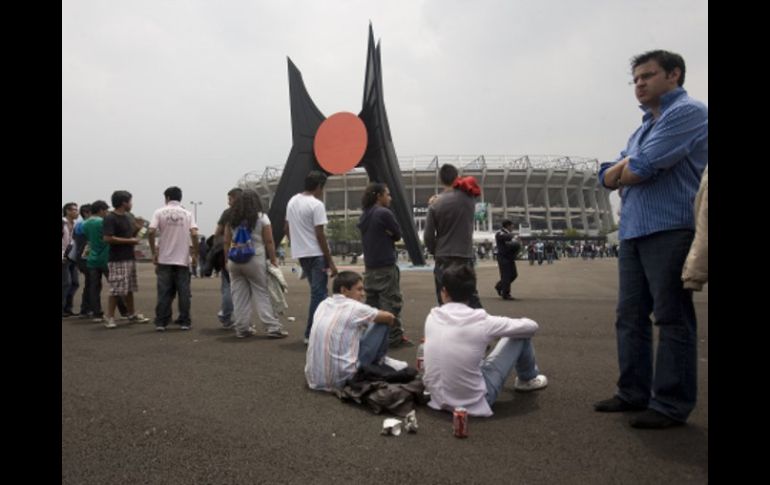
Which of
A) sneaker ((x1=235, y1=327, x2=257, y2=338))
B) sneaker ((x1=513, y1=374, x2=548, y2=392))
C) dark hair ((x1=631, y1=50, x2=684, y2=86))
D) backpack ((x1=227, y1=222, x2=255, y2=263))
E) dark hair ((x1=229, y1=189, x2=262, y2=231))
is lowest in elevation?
sneaker ((x1=235, y1=327, x2=257, y2=338))

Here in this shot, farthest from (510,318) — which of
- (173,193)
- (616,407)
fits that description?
(173,193)

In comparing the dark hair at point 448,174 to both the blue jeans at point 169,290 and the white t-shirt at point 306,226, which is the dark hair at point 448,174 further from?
the blue jeans at point 169,290

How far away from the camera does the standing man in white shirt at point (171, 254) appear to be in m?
5.44

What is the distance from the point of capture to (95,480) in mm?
1899

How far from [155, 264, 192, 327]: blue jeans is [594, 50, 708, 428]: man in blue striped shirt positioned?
4.57 m

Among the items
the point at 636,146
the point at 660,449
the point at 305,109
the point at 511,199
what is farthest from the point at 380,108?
the point at 511,199

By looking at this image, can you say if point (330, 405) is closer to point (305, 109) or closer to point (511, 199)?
point (305, 109)

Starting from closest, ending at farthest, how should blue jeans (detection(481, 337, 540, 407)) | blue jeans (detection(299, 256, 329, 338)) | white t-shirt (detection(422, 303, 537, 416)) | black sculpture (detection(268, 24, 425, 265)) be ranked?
white t-shirt (detection(422, 303, 537, 416)), blue jeans (detection(481, 337, 540, 407)), blue jeans (detection(299, 256, 329, 338)), black sculpture (detection(268, 24, 425, 265))

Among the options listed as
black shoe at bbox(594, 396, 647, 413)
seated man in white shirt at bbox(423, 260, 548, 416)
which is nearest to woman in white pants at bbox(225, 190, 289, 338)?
seated man in white shirt at bbox(423, 260, 548, 416)

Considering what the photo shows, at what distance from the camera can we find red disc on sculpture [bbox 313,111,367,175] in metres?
15.5

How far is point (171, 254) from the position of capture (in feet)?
17.8

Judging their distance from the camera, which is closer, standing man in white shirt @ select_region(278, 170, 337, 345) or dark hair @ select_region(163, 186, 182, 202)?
standing man in white shirt @ select_region(278, 170, 337, 345)

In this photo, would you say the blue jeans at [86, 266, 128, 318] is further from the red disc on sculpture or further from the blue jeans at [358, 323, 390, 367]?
the red disc on sculpture

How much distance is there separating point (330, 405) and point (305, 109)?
15.0 meters
